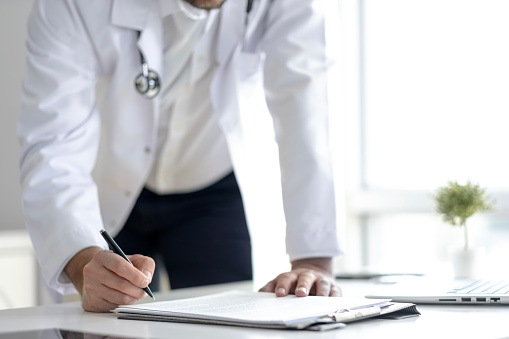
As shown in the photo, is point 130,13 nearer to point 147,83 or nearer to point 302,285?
point 147,83

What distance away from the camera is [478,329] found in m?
0.81

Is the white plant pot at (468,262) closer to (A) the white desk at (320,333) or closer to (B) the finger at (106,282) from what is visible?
(A) the white desk at (320,333)

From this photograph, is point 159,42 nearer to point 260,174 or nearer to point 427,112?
point 260,174

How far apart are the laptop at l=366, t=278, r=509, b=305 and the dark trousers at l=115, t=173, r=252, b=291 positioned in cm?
55

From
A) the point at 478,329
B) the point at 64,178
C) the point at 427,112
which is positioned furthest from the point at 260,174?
the point at 427,112

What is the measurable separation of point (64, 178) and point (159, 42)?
1.30 feet

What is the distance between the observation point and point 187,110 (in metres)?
1.67

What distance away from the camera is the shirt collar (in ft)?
4.90

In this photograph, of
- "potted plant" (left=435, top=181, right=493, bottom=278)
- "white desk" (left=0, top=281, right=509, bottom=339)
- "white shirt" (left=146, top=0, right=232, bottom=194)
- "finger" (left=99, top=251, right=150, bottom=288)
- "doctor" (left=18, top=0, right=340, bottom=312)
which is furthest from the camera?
"white shirt" (left=146, top=0, right=232, bottom=194)

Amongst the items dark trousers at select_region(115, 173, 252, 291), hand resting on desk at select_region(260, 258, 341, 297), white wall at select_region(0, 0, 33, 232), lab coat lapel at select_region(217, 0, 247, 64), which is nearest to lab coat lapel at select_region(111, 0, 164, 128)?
lab coat lapel at select_region(217, 0, 247, 64)

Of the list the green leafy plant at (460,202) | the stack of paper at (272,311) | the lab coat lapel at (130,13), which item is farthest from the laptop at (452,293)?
the lab coat lapel at (130,13)

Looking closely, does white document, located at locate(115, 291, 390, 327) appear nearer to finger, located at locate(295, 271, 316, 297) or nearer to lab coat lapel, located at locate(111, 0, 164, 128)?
finger, located at locate(295, 271, 316, 297)

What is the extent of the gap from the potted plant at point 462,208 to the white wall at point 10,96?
7.78 ft

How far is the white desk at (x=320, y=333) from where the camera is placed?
0.78m
